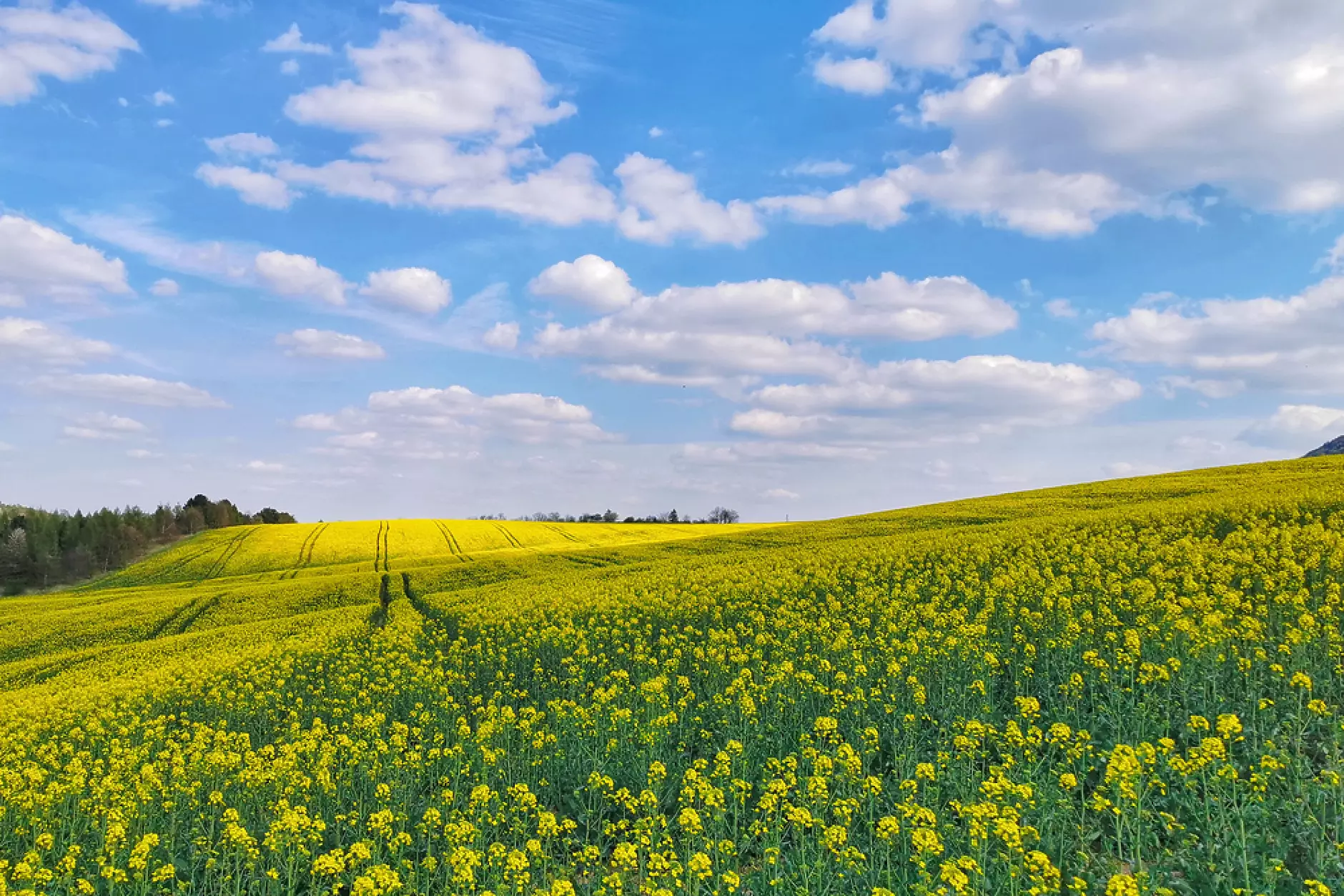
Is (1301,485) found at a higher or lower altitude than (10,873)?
higher

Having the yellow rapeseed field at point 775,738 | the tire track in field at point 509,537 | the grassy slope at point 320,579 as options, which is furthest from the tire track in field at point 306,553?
the yellow rapeseed field at point 775,738

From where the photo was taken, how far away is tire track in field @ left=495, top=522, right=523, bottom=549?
277 ft

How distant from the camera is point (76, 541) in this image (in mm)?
106625

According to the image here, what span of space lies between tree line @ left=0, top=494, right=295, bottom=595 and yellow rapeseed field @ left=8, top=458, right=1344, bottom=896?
293 ft

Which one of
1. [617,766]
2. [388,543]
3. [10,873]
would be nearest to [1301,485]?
[617,766]

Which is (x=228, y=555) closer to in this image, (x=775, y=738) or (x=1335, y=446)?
(x=775, y=738)

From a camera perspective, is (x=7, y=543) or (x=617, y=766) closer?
(x=617, y=766)

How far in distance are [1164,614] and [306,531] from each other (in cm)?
9361

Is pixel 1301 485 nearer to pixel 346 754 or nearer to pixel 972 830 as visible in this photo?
pixel 972 830

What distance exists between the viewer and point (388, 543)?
3236 inches

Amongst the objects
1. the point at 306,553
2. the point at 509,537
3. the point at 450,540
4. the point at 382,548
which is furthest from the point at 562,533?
the point at 306,553

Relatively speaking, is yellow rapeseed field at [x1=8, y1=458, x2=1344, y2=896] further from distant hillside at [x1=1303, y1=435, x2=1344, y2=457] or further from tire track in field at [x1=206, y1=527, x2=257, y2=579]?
distant hillside at [x1=1303, y1=435, x2=1344, y2=457]

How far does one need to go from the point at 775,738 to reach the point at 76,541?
126682 mm

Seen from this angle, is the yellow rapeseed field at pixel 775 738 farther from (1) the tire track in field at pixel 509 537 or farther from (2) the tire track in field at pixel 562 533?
(1) the tire track in field at pixel 509 537
